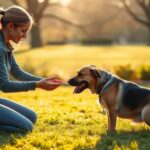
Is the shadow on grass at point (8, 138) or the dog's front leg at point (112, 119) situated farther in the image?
the dog's front leg at point (112, 119)

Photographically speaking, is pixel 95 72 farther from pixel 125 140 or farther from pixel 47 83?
pixel 125 140

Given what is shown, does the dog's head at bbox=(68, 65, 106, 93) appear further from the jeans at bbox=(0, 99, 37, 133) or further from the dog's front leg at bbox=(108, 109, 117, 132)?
the jeans at bbox=(0, 99, 37, 133)

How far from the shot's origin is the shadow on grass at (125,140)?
22.3ft

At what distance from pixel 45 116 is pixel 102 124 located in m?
1.42

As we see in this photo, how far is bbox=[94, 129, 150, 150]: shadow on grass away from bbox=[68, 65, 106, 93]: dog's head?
0.89 metres

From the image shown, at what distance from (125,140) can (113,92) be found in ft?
3.38

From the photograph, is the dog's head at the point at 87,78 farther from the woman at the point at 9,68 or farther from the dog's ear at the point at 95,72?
the woman at the point at 9,68

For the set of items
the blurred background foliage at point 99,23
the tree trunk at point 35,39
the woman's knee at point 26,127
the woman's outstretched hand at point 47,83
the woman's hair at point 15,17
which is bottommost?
the blurred background foliage at point 99,23

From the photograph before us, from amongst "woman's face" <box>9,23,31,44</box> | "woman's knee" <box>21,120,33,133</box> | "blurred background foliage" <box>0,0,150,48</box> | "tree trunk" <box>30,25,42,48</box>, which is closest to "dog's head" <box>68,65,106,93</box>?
"woman's knee" <box>21,120,33,133</box>

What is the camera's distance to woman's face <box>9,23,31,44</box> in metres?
7.49

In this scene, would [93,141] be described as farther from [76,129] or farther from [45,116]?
[45,116]

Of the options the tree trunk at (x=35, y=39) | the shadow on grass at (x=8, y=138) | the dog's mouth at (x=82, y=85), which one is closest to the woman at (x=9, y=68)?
the shadow on grass at (x=8, y=138)

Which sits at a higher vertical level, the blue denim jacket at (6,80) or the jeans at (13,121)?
the blue denim jacket at (6,80)

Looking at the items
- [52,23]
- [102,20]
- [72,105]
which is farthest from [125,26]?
[72,105]
